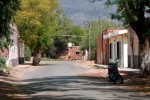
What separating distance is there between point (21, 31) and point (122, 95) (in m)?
44.5

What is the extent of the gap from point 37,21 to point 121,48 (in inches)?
548

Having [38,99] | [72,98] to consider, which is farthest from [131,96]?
[38,99]

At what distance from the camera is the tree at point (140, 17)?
93.8 ft

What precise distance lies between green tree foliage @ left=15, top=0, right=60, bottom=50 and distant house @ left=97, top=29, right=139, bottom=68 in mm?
8016

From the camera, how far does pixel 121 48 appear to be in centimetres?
5166

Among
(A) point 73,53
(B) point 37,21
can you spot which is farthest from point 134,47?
(A) point 73,53

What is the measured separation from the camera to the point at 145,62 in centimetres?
2966

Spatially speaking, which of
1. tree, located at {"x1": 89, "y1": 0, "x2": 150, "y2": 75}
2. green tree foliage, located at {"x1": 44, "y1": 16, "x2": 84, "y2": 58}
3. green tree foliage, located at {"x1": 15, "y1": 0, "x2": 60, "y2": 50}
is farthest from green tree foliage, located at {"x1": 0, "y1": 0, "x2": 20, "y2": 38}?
green tree foliage, located at {"x1": 44, "y1": 16, "x2": 84, "y2": 58}

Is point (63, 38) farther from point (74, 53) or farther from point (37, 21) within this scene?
point (37, 21)

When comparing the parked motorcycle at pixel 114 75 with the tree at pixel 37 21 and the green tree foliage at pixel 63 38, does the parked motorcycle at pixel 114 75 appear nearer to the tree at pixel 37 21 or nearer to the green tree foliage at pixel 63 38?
the tree at pixel 37 21

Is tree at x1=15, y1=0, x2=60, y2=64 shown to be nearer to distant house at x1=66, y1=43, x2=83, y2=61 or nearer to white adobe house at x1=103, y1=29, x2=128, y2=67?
white adobe house at x1=103, y1=29, x2=128, y2=67

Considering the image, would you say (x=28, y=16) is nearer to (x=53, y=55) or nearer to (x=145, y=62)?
(x=145, y=62)

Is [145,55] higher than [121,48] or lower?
lower

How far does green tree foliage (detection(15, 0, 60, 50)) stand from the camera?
60156 millimetres
